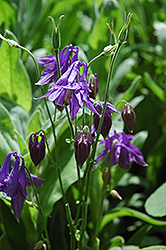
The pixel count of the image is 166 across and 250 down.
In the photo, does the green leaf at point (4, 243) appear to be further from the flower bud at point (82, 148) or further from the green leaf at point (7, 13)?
the green leaf at point (7, 13)

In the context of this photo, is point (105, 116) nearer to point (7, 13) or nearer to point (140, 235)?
point (140, 235)

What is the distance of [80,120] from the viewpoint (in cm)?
92

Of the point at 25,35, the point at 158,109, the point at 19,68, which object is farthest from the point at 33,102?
the point at 158,109

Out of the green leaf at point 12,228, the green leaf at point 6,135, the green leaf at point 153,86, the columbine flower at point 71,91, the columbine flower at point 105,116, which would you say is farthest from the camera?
the green leaf at point 153,86

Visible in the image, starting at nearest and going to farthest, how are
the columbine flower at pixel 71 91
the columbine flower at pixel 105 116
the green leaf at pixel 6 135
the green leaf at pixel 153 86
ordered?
1. the columbine flower at pixel 71 91
2. the columbine flower at pixel 105 116
3. the green leaf at pixel 6 135
4. the green leaf at pixel 153 86

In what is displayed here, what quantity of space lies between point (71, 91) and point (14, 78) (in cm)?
51

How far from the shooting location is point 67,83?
687 millimetres

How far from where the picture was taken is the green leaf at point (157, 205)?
0.92 m

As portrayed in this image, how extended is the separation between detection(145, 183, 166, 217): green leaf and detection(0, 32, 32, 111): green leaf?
545 mm

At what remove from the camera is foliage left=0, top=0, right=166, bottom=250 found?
0.99 meters

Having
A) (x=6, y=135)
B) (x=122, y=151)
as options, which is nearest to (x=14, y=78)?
(x=6, y=135)

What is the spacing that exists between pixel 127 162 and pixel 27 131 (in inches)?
13.7

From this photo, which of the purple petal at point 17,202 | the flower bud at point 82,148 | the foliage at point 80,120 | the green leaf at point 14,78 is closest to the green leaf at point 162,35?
the foliage at point 80,120

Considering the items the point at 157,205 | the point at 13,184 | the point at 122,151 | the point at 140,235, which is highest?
the point at 13,184
